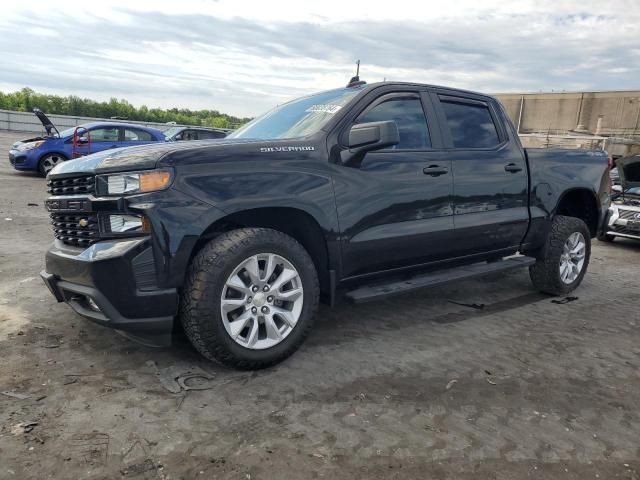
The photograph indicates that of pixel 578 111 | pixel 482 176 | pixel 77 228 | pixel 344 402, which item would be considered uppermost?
pixel 578 111

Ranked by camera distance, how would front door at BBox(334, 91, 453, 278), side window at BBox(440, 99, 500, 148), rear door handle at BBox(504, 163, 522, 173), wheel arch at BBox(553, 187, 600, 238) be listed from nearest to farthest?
1. front door at BBox(334, 91, 453, 278)
2. side window at BBox(440, 99, 500, 148)
3. rear door handle at BBox(504, 163, 522, 173)
4. wheel arch at BBox(553, 187, 600, 238)

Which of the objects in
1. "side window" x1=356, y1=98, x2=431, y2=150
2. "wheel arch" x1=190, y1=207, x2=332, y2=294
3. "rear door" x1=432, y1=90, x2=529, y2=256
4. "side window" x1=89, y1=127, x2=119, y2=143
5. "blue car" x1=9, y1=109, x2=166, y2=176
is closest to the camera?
"wheel arch" x1=190, y1=207, x2=332, y2=294

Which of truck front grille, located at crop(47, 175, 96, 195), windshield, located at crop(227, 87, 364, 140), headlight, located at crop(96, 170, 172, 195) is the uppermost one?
windshield, located at crop(227, 87, 364, 140)

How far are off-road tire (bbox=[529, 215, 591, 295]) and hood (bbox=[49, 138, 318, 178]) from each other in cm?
299

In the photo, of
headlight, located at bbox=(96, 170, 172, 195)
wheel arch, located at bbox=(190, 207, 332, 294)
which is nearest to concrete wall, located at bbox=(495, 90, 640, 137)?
wheel arch, located at bbox=(190, 207, 332, 294)

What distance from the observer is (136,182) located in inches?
115

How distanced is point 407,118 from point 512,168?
125 cm

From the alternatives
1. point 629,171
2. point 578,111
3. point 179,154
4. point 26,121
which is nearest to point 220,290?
point 179,154

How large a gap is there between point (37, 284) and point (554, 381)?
440 centimetres

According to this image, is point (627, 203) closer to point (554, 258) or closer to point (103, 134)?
point (554, 258)

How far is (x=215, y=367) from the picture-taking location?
3.31 metres

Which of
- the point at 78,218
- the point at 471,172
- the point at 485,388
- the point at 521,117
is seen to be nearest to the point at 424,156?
the point at 471,172

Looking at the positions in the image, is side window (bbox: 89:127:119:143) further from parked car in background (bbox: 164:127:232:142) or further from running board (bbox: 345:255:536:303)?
running board (bbox: 345:255:536:303)

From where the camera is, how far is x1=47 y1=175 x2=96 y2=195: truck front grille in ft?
10.1
